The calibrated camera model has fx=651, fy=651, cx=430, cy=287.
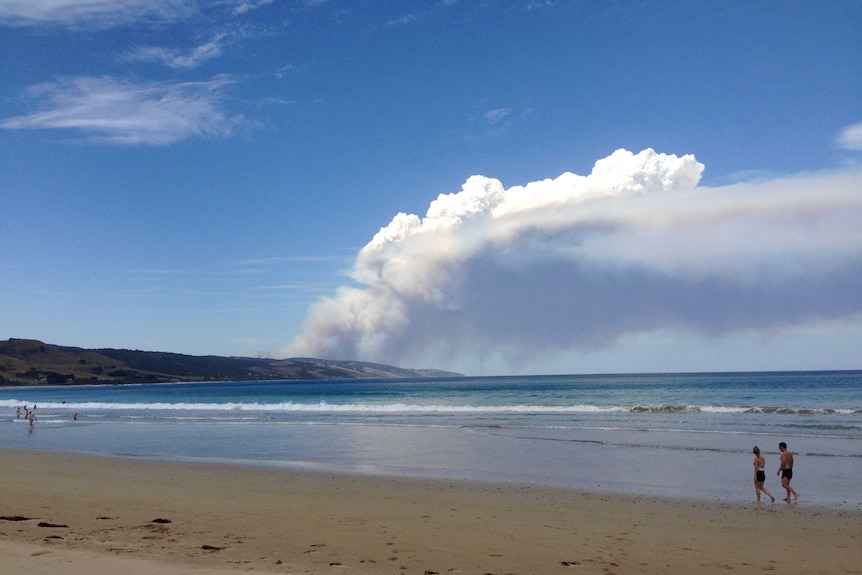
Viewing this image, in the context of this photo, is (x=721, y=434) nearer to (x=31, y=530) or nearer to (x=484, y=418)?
(x=484, y=418)

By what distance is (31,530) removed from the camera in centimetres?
1137

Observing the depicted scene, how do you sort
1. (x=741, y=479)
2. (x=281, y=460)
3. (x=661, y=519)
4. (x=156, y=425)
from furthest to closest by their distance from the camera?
(x=156, y=425)
(x=281, y=460)
(x=741, y=479)
(x=661, y=519)

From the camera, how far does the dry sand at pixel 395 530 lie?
9.37 meters

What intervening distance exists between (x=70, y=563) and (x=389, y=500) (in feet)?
26.4

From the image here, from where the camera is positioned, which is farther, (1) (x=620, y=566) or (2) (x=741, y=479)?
(2) (x=741, y=479)

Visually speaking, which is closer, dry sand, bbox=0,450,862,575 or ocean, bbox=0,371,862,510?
dry sand, bbox=0,450,862,575

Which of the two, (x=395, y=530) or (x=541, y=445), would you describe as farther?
(x=541, y=445)

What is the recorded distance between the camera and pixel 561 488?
664 inches

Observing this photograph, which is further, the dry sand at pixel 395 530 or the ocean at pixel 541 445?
the ocean at pixel 541 445

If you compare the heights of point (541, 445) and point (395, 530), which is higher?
point (395, 530)

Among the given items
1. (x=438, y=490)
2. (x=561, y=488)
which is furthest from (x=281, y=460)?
(x=561, y=488)

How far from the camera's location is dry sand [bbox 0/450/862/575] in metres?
9.37

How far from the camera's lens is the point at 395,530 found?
12000mm

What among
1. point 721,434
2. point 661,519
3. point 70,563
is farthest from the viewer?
point 721,434
